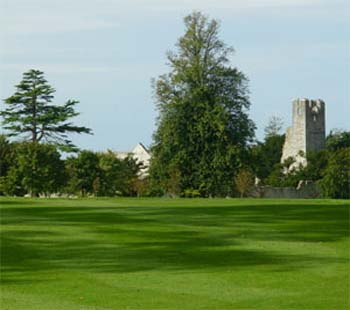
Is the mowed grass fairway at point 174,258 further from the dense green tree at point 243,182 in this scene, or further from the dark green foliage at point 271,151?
the dark green foliage at point 271,151

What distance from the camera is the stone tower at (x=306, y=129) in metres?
91.9

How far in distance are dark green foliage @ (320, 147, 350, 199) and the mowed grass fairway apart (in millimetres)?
37485

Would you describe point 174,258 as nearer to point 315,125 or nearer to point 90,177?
point 90,177

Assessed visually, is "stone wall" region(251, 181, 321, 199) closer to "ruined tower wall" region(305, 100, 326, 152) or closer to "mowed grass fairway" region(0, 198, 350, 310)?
"ruined tower wall" region(305, 100, 326, 152)

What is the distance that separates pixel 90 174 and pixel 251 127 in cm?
1405

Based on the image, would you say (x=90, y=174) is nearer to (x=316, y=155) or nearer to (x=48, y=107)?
(x=48, y=107)

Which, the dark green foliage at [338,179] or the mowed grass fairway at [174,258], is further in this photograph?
the dark green foliage at [338,179]

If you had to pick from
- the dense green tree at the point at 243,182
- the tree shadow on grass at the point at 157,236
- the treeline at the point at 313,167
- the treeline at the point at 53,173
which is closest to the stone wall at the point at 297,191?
the treeline at the point at 313,167

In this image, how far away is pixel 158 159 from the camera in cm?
6084

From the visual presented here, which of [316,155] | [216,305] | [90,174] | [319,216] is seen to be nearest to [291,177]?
[316,155]

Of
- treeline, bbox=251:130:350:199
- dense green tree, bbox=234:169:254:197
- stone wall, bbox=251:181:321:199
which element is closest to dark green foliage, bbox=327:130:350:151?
treeline, bbox=251:130:350:199

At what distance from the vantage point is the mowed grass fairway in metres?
13.8

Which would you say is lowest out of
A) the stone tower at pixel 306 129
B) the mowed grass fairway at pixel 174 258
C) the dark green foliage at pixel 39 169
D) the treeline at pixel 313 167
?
the mowed grass fairway at pixel 174 258

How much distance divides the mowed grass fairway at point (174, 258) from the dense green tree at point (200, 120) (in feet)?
110
